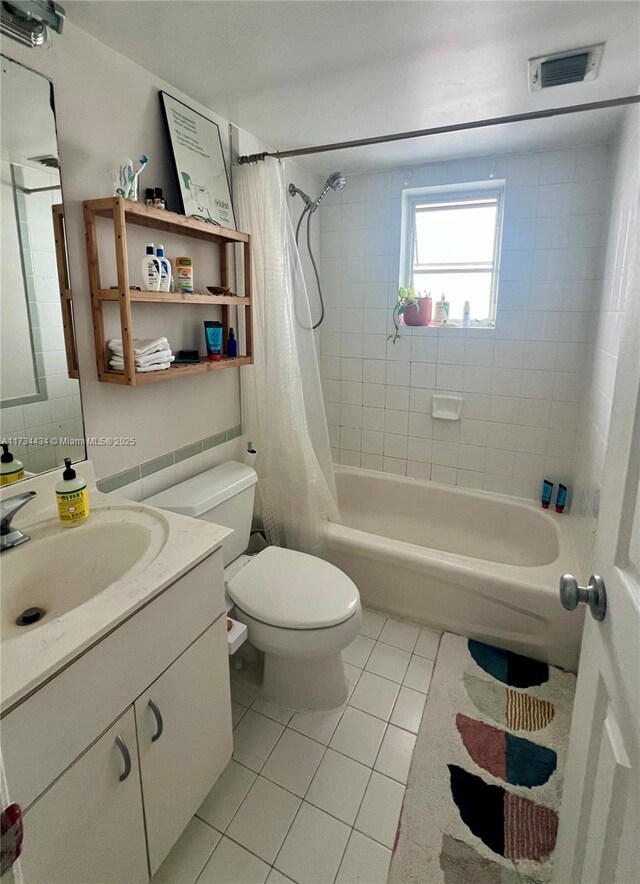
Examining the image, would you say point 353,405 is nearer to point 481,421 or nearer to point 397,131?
point 481,421

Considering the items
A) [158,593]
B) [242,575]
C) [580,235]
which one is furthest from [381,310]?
[158,593]

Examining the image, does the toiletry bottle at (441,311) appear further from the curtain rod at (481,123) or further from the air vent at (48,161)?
the air vent at (48,161)

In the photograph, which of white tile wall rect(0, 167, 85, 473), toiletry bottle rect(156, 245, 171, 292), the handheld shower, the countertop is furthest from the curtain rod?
the countertop

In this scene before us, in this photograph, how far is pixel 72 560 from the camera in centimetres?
116

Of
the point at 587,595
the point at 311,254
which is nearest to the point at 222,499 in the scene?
the point at 587,595

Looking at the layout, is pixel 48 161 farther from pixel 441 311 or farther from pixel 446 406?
pixel 446 406

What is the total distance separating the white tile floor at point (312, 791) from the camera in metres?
1.21

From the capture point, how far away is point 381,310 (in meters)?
2.61

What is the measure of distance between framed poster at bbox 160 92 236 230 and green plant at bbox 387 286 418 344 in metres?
1.08

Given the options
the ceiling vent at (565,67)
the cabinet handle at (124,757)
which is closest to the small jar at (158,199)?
the ceiling vent at (565,67)

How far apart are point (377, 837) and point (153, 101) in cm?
235

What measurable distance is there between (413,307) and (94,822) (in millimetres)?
2414

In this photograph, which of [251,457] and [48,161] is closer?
[48,161]

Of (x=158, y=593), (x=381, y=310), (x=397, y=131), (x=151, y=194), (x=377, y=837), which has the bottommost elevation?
(x=377, y=837)
